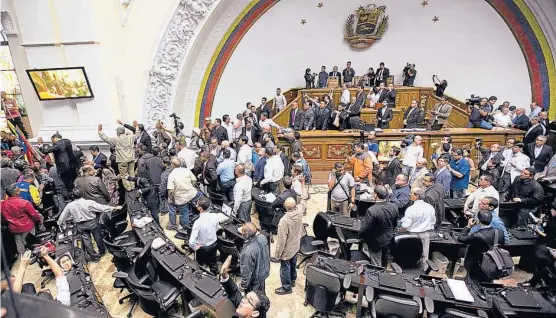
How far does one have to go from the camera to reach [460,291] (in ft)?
12.1

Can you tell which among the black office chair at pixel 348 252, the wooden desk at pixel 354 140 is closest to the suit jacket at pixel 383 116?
the wooden desk at pixel 354 140

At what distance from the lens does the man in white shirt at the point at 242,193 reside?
564 centimetres

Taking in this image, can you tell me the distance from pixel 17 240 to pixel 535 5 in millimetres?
14091

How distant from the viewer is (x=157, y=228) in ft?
16.9

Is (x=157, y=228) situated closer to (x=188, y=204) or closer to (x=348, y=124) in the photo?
(x=188, y=204)

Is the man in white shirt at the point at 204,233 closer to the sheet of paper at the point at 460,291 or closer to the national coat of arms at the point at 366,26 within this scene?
the sheet of paper at the point at 460,291

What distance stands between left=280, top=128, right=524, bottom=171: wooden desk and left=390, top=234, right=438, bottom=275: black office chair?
13.6 ft

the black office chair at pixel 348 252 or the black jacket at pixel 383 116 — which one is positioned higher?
the black jacket at pixel 383 116

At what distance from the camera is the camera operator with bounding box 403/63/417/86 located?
1218cm

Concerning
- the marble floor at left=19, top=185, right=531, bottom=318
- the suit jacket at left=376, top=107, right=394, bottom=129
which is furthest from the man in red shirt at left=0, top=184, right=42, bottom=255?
the suit jacket at left=376, top=107, right=394, bottom=129

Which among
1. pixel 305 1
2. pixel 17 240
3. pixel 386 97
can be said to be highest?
pixel 305 1

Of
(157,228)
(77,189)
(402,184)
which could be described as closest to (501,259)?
(402,184)

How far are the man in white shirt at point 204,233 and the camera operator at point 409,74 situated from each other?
392 inches

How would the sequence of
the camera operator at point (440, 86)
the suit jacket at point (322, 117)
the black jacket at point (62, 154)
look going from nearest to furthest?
1. the black jacket at point (62, 154)
2. the suit jacket at point (322, 117)
3. the camera operator at point (440, 86)
